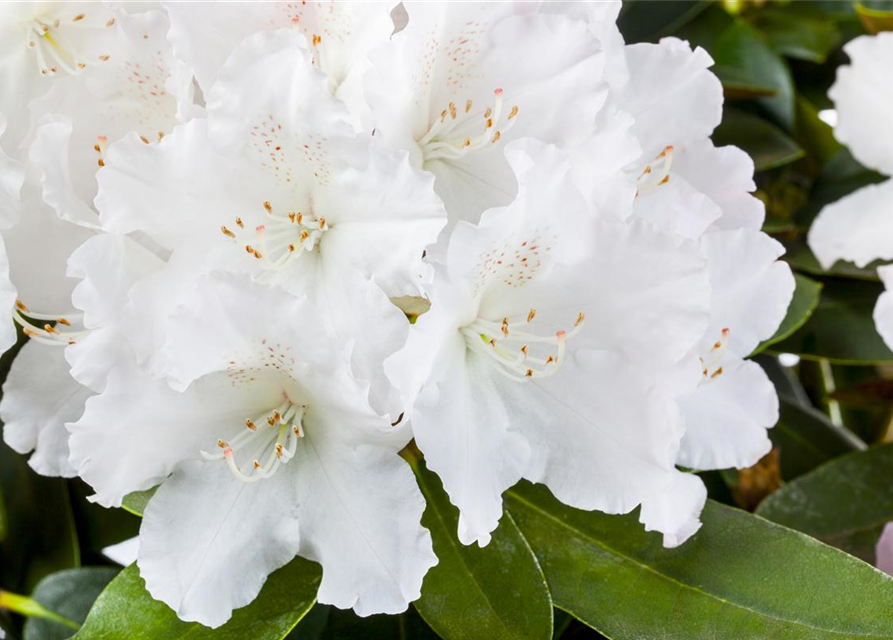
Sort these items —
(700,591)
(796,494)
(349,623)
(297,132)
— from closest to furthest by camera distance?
(297,132) < (700,591) < (349,623) < (796,494)

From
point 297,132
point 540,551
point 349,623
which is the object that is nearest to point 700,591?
point 540,551

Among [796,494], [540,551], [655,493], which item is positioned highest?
[655,493]

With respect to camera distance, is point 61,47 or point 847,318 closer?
point 61,47

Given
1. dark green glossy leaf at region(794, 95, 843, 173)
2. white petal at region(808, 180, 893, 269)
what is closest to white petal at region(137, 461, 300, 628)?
white petal at region(808, 180, 893, 269)

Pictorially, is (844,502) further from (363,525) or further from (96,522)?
(96,522)

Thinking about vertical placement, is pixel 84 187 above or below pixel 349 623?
above

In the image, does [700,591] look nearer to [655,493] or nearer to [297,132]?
[655,493]

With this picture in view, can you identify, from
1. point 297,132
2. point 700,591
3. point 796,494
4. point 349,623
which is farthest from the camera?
point 796,494

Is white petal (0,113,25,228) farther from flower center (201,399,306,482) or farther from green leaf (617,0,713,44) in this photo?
green leaf (617,0,713,44)
